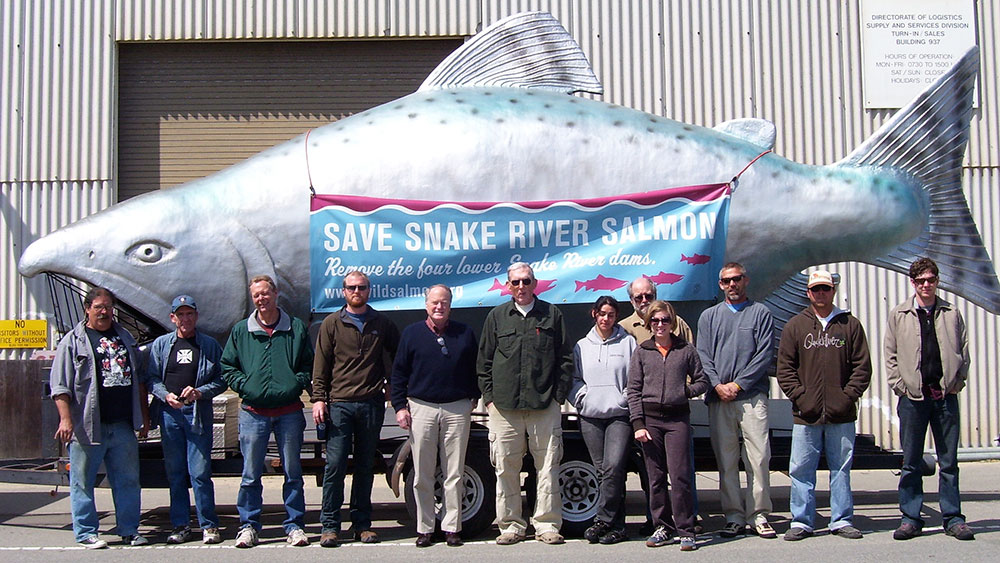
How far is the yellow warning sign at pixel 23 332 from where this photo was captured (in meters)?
9.78

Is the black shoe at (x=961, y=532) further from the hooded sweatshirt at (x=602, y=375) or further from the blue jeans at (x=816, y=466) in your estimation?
the hooded sweatshirt at (x=602, y=375)

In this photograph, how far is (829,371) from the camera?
5426mm

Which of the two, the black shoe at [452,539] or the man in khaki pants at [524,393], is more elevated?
the man in khaki pants at [524,393]

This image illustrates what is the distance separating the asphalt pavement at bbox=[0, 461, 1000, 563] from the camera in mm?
5199

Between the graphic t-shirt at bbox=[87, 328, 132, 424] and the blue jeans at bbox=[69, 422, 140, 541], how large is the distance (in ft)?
0.28

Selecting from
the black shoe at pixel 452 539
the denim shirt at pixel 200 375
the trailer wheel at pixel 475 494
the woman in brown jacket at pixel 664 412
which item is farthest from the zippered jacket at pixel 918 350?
the denim shirt at pixel 200 375

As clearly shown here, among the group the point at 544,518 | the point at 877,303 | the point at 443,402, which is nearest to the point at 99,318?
the point at 443,402

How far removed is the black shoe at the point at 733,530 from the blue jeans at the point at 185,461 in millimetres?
3144

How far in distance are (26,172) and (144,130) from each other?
1299 mm

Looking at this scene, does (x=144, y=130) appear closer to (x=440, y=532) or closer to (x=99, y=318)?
(x=99, y=318)

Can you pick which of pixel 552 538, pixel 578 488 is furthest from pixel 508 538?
pixel 578 488

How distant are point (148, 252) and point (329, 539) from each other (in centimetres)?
219

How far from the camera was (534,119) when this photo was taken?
619 centimetres

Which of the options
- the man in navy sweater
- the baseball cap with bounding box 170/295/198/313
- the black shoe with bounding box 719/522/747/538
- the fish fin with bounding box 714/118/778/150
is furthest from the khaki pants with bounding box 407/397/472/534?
the fish fin with bounding box 714/118/778/150
